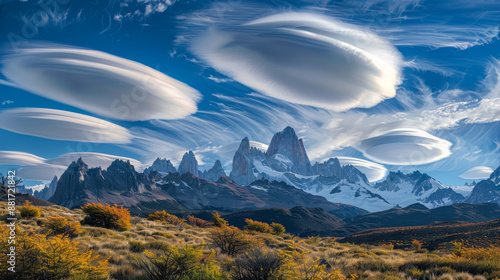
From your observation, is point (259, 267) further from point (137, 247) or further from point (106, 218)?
point (106, 218)

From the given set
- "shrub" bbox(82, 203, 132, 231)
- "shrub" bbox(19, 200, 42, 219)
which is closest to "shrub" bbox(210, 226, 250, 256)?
"shrub" bbox(82, 203, 132, 231)

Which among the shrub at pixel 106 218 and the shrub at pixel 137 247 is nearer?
the shrub at pixel 137 247

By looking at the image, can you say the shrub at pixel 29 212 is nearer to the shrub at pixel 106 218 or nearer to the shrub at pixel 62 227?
the shrub at pixel 106 218

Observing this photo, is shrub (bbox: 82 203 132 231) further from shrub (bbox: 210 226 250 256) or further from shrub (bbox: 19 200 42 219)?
shrub (bbox: 210 226 250 256)

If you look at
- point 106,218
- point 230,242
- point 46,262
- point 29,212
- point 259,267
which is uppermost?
point 29,212

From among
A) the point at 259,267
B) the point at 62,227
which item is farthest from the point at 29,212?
the point at 259,267

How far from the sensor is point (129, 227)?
22516 millimetres

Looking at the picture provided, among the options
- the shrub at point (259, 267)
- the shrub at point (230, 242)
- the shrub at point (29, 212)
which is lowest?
the shrub at point (230, 242)

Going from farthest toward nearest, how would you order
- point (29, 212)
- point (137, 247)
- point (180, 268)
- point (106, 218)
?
point (106, 218) < point (29, 212) < point (137, 247) < point (180, 268)

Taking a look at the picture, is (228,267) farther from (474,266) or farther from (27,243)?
(474,266)

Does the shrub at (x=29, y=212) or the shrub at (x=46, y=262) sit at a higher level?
the shrub at (x=29, y=212)

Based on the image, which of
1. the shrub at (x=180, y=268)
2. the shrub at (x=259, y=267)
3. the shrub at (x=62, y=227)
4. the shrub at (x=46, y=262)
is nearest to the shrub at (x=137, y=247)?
the shrub at (x=62, y=227)

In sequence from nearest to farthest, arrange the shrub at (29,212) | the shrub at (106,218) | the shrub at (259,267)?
the shrub at (259,267) → the shrub at (29,212) → the shrub at (106,218)

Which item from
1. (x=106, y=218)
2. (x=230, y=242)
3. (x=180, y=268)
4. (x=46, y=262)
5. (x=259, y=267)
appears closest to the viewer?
(x=46, y=262)
